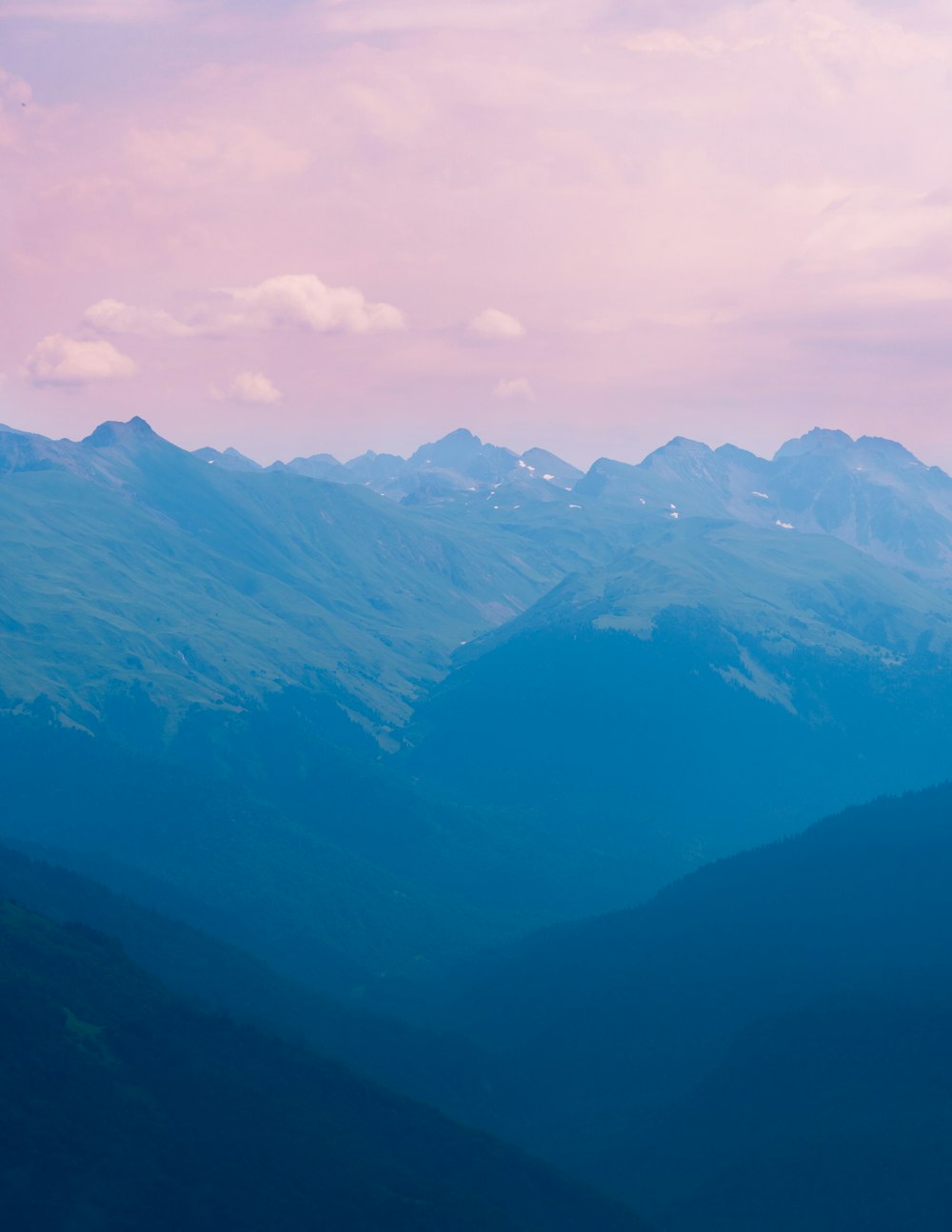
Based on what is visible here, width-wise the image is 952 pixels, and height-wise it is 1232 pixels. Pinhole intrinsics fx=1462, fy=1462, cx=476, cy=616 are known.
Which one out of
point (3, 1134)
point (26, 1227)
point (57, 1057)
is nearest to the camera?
point (26, 1227)

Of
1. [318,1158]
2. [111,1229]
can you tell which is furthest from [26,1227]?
[318,1158]

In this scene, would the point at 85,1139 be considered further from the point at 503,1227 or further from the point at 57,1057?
the point at 503,1227

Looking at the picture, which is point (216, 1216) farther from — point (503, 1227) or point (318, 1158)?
point (503, 1227)

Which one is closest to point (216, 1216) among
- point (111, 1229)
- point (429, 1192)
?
point (111, 1229)

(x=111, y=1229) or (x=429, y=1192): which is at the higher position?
(x=429, y=1192)

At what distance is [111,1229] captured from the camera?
174 m

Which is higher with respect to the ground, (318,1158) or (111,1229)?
(318,1158)

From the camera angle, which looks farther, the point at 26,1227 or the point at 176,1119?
the point at 176,1119

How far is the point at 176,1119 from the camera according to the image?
7756 inches

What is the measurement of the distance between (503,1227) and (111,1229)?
48.8m

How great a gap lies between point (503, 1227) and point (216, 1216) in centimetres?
3633

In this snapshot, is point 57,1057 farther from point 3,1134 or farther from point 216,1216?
point 216,1216

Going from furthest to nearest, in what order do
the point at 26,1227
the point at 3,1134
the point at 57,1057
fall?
the point at 57,1057, the point at 3,1134, the point at 26,1227

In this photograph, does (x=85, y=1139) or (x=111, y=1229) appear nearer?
(x=111, y=1229)
